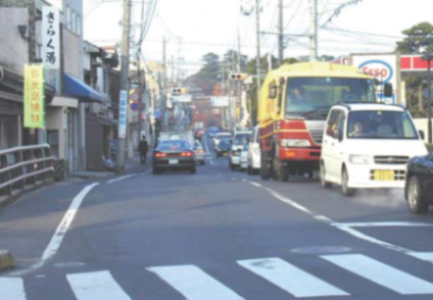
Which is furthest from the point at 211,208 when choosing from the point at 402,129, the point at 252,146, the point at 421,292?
the point at 252,146

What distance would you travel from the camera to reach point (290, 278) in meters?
8.71

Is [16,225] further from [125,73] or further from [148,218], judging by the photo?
[125,73]

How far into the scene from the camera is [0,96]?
22.4 metres

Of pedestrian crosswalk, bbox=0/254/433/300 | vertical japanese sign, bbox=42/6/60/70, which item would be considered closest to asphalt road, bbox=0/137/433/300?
pedestrian crosswalk, bbox=0/254/433/300

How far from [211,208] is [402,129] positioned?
5355mm

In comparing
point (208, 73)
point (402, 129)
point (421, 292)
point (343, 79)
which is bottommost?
point (421, 292)

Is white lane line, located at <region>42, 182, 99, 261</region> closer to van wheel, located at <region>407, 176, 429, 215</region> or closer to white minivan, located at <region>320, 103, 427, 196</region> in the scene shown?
white minivan, located at <region>320, 103, 427, 196</region>

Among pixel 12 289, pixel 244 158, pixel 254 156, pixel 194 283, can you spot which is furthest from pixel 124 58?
pixel 194 283

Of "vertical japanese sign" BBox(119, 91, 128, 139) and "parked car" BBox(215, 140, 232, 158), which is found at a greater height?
"vertical japanese sign" BBox(119, 91, 128, 139)

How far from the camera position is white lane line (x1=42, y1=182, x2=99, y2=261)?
425 inches

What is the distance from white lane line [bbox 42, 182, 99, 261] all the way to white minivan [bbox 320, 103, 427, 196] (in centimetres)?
589

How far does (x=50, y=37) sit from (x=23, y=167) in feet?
29.9

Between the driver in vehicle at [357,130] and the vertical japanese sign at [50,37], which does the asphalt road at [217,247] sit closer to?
the driver in vehicle at [357,130]

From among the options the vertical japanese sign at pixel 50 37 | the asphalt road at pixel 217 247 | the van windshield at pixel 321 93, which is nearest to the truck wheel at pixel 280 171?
the van windshield at pixel 321 93
